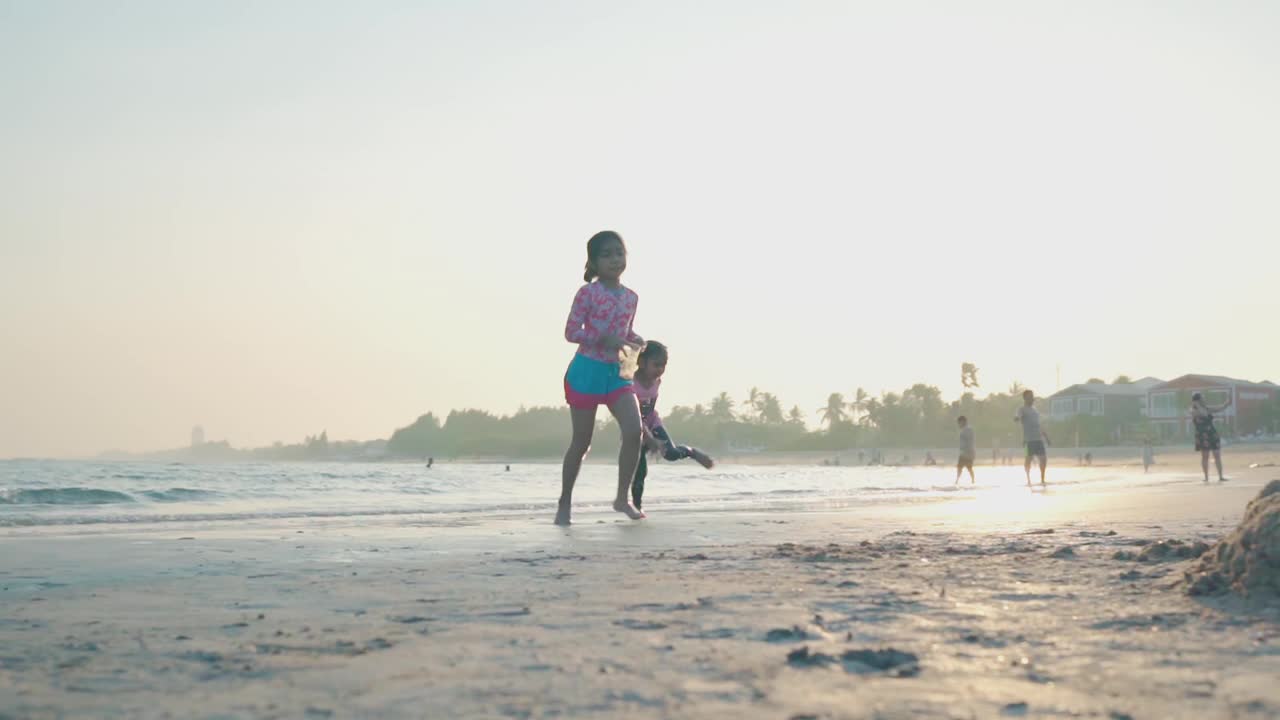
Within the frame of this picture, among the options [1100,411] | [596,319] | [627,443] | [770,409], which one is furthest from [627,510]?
[770,409]

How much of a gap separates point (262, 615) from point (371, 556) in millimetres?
1811

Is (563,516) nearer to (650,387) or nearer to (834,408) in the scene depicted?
(650,387)

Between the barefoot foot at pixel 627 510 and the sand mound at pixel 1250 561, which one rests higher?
the sand mound at pixel 1250 561

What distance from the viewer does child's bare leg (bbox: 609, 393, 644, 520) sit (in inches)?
272

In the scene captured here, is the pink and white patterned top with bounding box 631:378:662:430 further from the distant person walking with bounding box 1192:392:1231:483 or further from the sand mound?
the distant person walking with bounding box 1192:392:1231:483

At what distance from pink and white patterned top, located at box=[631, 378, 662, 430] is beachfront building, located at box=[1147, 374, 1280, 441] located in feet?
235

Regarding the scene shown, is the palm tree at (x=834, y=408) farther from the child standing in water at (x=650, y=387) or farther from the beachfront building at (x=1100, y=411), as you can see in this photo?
the child standing in water at (x=650, y=387)

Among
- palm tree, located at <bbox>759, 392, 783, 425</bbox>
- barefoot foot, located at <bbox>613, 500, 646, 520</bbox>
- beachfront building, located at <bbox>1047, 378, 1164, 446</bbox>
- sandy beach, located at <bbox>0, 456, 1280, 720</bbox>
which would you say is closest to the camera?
sandy beach, located at <bbox>0, 456, 1280, 720</bbox>

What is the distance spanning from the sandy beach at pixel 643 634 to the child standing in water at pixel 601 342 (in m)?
2.20

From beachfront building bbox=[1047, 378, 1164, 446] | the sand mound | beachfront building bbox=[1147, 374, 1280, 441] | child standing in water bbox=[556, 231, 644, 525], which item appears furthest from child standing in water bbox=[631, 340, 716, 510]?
beachfront building bbox=[1047, 378, 1164, 446]

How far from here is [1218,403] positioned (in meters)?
74.1

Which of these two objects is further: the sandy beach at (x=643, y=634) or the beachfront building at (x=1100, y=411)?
the beachfront building at (x=1100, y=411)

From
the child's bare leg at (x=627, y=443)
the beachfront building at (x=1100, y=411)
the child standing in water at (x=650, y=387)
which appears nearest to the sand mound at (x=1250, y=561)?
the child's bare leg at (x=627, y=443)

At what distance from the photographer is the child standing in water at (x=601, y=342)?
22.5 feet
